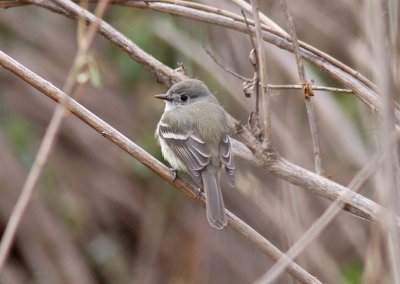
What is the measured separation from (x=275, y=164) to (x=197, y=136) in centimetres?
88

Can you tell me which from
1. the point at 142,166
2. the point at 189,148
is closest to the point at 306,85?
the point at 189,148

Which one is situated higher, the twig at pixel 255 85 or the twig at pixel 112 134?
the twig at pixel 255 85

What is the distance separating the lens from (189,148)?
4145mm

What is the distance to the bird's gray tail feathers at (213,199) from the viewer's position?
11.4ft

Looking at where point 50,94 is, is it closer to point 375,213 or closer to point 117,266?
point 375,213

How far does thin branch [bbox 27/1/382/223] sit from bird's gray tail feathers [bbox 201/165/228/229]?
27 cm

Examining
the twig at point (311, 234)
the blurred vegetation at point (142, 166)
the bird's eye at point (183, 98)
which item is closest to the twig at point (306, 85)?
the twig at point (311, 234)

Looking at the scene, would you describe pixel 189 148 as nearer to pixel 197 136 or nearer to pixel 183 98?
pixel 197 136

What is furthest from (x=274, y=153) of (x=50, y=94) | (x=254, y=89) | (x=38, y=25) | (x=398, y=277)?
Result: (x=38, y=25)

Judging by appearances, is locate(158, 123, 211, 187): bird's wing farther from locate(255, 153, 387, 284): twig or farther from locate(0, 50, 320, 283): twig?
locate(255, 153, 387, 284): twig

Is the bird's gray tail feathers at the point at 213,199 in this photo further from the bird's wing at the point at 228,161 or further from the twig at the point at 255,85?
the twig at the point at 255,85

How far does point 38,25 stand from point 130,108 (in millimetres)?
1050

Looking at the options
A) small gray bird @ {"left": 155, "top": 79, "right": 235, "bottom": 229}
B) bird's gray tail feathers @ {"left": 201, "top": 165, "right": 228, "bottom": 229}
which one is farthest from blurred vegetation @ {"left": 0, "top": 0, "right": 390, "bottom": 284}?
bird's gray tail feathers @ {"left": 201, "top": 165, "right": 228, "bottom": 229}

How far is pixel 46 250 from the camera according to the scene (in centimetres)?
648
